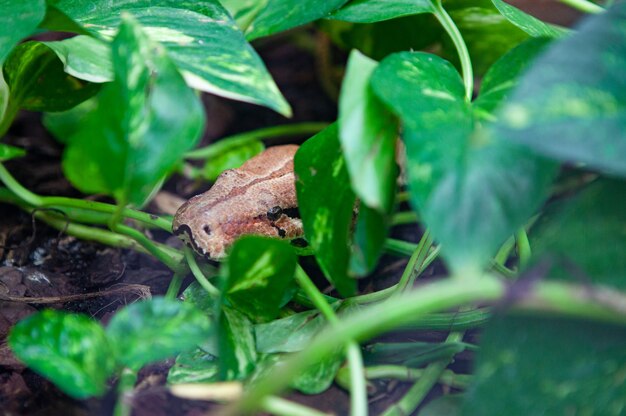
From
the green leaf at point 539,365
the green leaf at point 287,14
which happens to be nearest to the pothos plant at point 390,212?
the green leaf at point 539,365

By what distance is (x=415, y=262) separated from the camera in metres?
1.24

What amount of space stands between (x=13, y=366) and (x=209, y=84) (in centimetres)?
66

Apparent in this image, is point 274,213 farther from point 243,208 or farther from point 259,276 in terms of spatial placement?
point 259,276

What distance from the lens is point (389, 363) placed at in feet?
3.96

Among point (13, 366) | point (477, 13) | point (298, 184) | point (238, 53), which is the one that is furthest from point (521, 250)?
point (13, 366)

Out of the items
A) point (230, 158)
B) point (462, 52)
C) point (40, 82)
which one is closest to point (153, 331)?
point (462, 52)

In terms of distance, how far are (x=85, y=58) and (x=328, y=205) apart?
583mm

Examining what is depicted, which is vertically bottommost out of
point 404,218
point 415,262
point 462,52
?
point 404,218

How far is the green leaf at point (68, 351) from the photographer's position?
83 cm

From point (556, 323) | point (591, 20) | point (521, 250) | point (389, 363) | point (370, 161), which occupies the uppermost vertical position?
point (591, 20)

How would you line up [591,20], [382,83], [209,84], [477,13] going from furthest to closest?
[477,13] → [209,84] → [382,83] → [591,20]

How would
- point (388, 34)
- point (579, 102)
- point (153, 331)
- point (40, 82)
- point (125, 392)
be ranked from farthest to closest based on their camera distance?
point (388, 34) → point (40, 82) → point (125, 392) → point (153, 331) → point (579, 102)

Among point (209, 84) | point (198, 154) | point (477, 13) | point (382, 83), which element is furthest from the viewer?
point (198, 154)

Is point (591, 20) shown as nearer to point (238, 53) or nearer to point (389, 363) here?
point (238, 53)
